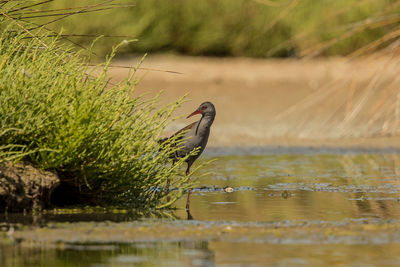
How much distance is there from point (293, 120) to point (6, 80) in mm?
8146

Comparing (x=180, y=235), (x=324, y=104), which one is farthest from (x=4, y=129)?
(x=324, y=104)

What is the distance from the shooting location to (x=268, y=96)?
16.2 meters

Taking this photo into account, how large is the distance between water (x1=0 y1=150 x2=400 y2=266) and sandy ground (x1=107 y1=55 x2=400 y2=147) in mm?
4251

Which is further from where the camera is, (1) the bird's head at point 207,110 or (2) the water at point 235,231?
(1) the bird's head at point 207,110

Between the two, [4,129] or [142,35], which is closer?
[4,129]

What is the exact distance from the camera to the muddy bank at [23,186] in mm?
6680

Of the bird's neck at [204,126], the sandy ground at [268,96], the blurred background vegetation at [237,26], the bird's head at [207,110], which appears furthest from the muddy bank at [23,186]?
the blurred background vegetation at [237,26]

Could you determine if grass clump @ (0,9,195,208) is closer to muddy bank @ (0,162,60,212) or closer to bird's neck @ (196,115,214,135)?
muddy bank @ (0,162,60,212)

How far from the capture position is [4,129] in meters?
6.84

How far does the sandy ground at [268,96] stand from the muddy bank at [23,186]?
5954 mm

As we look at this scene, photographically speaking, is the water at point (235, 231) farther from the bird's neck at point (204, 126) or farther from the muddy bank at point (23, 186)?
the bird's neck at point (204, 126)

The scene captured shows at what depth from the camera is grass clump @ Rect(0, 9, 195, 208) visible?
6867 mm

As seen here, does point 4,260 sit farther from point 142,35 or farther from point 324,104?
point 142,35

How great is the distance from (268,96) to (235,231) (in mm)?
10210
